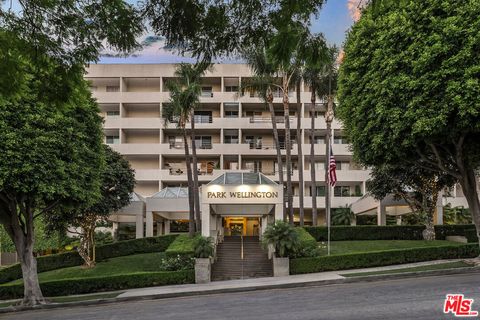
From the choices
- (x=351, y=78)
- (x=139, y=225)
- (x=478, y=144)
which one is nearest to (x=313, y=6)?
(x=351, y=78)

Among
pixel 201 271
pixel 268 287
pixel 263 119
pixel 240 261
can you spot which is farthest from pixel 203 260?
pixel 263 119

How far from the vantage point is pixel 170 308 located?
53.3 feet

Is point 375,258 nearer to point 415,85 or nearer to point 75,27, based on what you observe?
point 415,85

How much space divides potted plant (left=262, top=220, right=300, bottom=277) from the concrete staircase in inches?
66.0

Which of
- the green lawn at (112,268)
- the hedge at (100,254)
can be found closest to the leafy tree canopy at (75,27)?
the green lawn at (112,268)

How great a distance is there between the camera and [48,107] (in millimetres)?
12742

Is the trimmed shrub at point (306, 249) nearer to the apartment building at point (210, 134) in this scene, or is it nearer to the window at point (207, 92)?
the apartment building at point (210, 134)

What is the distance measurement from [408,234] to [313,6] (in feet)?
108

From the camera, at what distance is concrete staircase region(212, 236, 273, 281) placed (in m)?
27.0

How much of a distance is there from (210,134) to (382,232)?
23.1 m

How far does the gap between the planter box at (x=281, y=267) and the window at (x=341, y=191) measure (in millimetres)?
25914

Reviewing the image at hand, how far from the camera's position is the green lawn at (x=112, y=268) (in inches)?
1132

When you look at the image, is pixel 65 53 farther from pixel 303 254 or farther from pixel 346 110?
pixel 303 254

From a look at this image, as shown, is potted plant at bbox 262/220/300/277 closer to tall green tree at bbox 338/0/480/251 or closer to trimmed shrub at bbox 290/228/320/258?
trimmed shrub at bbox 290/228/320/258
